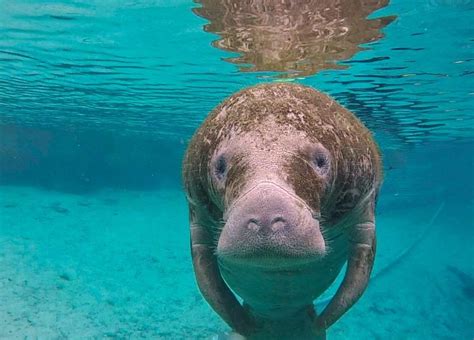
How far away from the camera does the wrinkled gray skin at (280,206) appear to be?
271 centimetres

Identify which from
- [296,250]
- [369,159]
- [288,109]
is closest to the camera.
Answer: [296,250]

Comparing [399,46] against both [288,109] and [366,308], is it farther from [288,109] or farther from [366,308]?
[288,109]

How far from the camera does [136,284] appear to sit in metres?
14.5

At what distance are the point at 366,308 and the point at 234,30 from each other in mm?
9171

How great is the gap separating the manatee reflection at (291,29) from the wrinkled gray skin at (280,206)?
5.03 metres

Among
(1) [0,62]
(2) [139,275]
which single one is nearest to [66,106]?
(1) [0,62]

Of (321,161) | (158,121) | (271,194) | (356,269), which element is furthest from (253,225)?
(158,121)

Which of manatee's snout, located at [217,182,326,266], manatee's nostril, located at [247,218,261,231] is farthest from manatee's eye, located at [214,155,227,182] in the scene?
manatee's nostril, located at [247,218,261,231]

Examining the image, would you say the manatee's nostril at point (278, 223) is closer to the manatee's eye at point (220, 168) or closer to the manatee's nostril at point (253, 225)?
the manatee's nostril at point (253, 225)

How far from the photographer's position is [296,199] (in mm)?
2824

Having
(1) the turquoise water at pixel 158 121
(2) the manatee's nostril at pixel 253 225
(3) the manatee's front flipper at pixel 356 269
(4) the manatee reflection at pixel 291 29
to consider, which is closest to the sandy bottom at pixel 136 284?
(1) the turquoise water at pixel 158 121

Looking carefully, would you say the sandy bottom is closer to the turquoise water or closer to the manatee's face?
the turquoise water

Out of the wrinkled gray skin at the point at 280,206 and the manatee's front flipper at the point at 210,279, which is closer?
the wrinkled gray skin at the point at 280,206

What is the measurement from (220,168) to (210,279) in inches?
53.1
